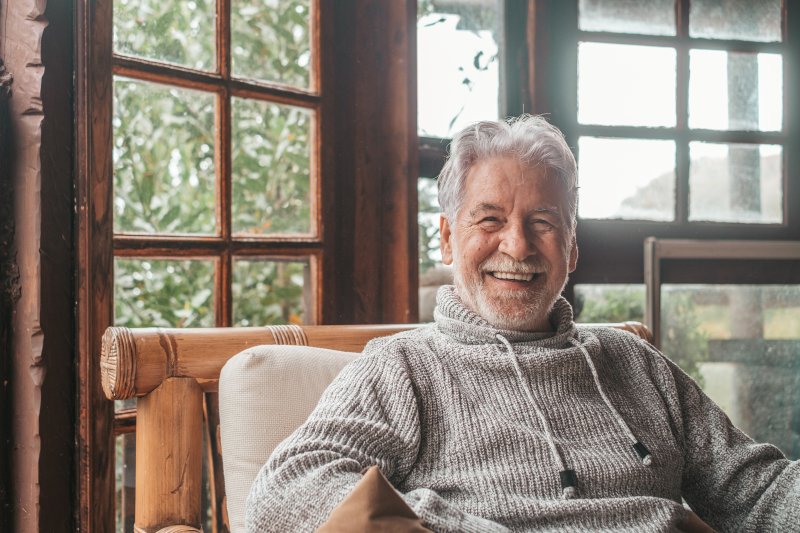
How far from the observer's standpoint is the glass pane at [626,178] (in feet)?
7.99

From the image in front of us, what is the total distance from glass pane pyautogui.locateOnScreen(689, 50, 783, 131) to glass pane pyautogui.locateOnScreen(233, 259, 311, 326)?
4.31ft

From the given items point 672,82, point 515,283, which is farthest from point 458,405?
point 672,82

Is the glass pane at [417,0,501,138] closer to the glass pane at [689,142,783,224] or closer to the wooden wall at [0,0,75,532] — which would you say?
the glass pane at [689,142,783,224]

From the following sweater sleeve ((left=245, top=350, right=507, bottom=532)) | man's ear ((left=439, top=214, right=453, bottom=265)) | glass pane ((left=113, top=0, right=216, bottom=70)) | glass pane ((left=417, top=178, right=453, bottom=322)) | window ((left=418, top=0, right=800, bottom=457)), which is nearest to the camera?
sweater sleeve ((left=245, top=350, right=507, bottom=532))

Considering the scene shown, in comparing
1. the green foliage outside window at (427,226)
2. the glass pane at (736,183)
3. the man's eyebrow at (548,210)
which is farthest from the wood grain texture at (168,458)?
the glass pane at (736,183)

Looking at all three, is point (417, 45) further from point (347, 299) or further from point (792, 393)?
point (792, 393)

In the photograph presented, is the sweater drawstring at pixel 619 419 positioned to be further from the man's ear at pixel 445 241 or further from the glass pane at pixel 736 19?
the glass pane at pixel 736 19

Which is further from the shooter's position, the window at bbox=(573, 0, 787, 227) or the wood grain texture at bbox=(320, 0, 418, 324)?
the window at bbox=(573, 0, 787, 227)

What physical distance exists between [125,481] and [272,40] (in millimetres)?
1103

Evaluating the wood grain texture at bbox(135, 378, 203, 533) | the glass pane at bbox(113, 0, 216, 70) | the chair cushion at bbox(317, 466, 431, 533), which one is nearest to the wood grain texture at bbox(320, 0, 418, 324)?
the glass pane at bbox(113, 0, 216, 70)

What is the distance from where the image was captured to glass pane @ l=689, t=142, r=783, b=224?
8.18ft

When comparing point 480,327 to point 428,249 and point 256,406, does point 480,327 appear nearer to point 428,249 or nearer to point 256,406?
point 256,406

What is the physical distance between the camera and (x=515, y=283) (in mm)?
1492

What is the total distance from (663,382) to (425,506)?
640mm
